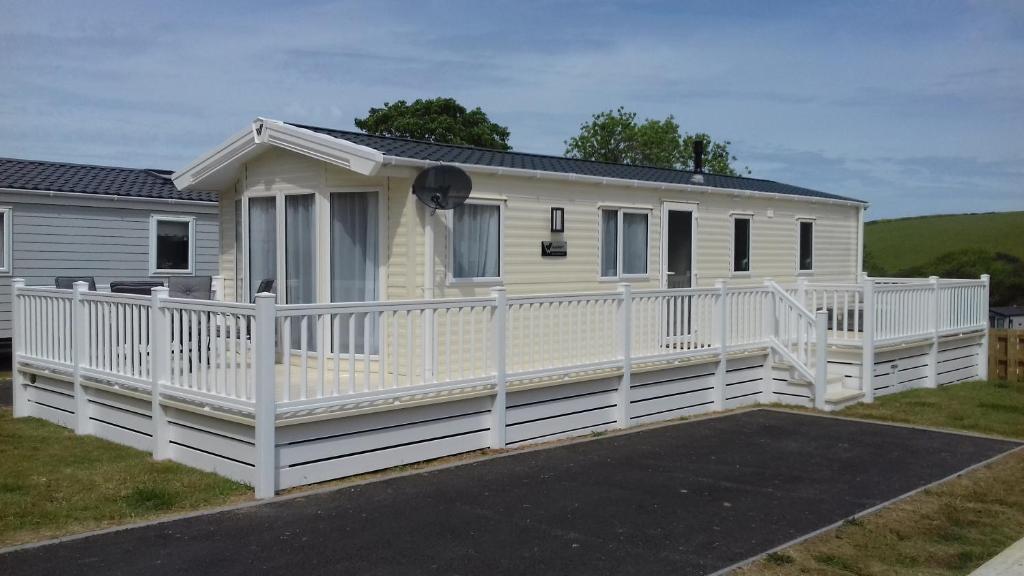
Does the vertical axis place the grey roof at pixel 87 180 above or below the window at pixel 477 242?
above

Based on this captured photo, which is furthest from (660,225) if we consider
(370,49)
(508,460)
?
(370,49)

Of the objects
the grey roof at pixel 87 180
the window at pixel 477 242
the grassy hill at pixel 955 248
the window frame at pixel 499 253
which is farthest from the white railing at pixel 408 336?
the grassy hill at pixel 955 248

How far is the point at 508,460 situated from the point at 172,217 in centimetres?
1035

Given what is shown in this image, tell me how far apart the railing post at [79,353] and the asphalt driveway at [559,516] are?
130 inches

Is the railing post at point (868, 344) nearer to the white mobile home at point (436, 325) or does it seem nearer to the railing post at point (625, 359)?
the white mobile home at point (436, 325)

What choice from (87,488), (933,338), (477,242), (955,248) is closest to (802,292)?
(933,338)

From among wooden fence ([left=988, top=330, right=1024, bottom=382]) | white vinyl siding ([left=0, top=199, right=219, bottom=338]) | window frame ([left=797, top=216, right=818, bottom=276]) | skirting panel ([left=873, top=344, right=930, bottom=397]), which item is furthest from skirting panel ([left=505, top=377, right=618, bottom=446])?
white vinyl siding ([left=0, top=199, right=219, bottom=338])

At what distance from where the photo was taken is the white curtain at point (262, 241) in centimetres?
979

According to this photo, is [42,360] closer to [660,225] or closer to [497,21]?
[660,225]

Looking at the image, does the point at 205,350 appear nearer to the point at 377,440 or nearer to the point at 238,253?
the point at 377,440

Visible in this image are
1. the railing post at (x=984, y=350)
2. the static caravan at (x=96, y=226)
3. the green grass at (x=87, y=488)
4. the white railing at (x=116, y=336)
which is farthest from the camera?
the static caravan at (x=96, y=226)

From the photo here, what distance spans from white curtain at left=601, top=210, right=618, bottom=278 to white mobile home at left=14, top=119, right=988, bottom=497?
3cm

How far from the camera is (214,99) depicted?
2169cm

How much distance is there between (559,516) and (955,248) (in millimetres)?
44748
